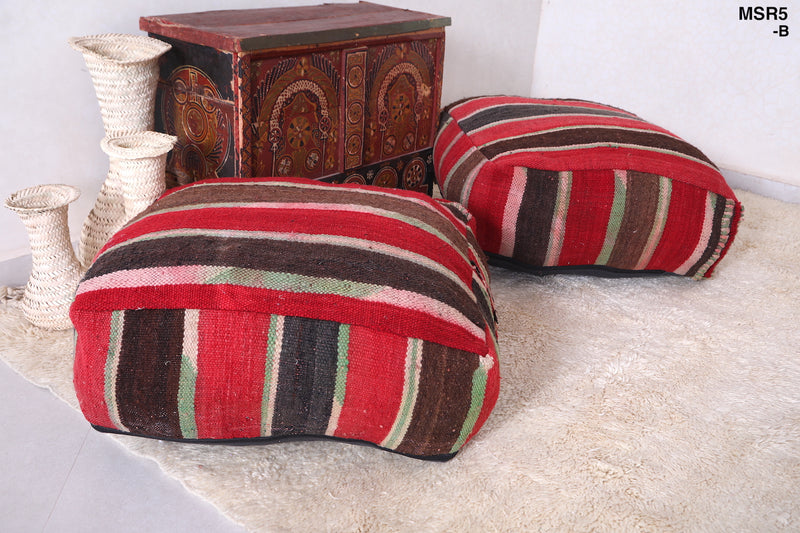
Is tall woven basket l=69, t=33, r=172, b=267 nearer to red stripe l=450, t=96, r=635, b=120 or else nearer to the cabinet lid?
the cabinet lid

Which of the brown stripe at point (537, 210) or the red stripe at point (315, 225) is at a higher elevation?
the red stripe at point (315, 225)

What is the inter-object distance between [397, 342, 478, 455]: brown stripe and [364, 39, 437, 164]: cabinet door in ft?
3.78

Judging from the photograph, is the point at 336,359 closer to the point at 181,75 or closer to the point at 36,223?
the point at 36,223

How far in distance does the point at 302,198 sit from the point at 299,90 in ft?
1.84

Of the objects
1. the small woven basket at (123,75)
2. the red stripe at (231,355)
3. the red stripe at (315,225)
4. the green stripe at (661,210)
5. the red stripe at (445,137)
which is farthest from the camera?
the red stripe at (445,137)

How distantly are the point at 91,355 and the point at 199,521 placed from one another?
1.09ft

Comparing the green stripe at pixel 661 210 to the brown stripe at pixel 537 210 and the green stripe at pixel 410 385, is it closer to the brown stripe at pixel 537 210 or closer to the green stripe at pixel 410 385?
the brown stripe at pixel 537 210

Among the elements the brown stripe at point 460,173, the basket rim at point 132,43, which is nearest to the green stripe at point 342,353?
the brown stripe at point 460,173

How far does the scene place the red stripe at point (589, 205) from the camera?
69.4 inches

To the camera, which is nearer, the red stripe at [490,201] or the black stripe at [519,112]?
the red stripe at [490,201]

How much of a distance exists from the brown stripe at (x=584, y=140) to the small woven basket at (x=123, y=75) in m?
0.91

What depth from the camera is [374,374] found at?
1123mm

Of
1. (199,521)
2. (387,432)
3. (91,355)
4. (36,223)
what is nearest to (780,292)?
(387,432)

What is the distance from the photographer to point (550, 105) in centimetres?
216
